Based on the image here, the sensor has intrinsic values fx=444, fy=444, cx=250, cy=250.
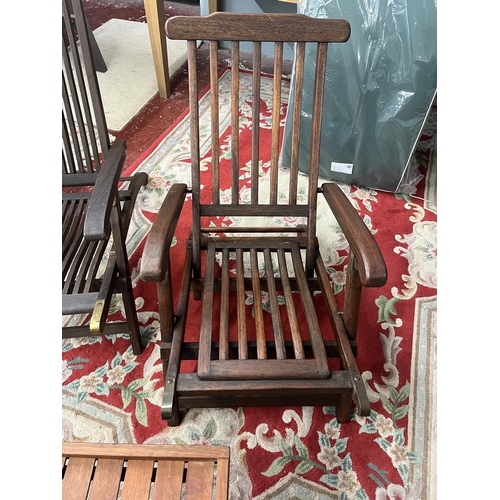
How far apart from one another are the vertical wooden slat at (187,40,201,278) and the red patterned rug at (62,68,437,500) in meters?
0.41

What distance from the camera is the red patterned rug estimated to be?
131 centimetres

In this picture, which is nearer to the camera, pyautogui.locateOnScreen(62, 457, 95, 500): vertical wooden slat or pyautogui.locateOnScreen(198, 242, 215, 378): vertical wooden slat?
pyautogui.locateOnScreen(62, 457, 95, 500): vertical wooden slat

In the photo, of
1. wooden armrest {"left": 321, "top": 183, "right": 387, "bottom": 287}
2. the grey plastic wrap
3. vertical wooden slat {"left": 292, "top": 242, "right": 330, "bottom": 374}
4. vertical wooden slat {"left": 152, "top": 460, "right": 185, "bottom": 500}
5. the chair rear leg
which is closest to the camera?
vertical wooden slat {"left": 152, "top": 460, "right": 185, "bottom": 500}

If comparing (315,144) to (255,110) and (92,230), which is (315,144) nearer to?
(255,110)

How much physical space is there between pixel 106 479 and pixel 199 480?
0.20 m

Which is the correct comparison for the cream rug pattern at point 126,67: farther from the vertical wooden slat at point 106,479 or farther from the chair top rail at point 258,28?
the vertical wooden slat at point 106,479

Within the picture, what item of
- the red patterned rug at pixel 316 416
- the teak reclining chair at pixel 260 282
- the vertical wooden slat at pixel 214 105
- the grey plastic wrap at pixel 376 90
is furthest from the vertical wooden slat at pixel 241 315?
the grey plastic wrap at pixel 376 90

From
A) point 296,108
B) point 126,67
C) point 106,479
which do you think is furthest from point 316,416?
point 126,67

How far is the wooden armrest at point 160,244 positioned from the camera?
3.52 ft

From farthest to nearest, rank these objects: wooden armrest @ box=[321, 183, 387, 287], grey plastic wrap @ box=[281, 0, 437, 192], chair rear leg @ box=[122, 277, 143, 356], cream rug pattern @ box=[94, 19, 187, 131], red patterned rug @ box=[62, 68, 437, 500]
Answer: cream rug pattern @ box=[94, 19, 187, 131]
grey plastic wrap @ box=[281, 0, 437, 192]
chair rear leg @ box=[122, 277, 143, 356]
red patterned rug @ box=[62, 68, 437, 500]
wooden armrest @ box=[321, 183, 387, 287]

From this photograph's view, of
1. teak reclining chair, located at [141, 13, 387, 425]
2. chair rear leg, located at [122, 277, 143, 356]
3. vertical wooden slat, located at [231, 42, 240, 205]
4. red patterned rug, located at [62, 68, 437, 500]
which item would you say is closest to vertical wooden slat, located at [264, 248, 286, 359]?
teak reclining chair, located at [141, 13, 387, 425]

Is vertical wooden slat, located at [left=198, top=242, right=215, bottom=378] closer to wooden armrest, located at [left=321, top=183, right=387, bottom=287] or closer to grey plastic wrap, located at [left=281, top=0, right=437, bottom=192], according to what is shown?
wooden armrest, located at [left=321, top=183, right=387, bottom=287]

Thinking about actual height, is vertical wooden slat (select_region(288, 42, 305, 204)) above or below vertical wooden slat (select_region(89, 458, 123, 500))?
above

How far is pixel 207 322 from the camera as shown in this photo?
128cm
